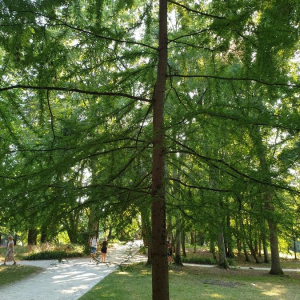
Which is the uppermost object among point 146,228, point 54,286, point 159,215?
point 159,215

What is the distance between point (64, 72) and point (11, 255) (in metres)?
14.0

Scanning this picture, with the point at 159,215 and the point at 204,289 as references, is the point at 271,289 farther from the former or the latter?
the point at 159,215

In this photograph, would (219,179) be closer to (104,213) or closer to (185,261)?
(104,213)

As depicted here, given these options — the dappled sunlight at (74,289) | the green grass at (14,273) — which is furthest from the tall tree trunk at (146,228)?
the green grass at (14,273)

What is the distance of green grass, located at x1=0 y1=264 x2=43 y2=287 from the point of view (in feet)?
35.7

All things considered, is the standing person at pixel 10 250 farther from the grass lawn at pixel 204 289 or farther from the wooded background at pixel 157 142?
the wooded background at pixel 157 142

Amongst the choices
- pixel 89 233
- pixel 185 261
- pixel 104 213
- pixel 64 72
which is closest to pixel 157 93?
pixel 64 72

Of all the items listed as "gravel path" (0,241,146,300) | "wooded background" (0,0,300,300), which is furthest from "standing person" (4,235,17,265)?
"wooded background" (0,0,300,300)

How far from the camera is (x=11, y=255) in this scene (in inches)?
587

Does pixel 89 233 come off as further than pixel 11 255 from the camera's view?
No

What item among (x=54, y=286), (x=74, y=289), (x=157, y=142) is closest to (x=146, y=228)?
(x=157, y=142)

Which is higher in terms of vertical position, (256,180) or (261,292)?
(256,180)

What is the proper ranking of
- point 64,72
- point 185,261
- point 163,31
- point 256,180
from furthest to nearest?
point 185,261 < point 163,31 < point 64,72 < point 256,180

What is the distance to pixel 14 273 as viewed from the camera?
1219 cm
